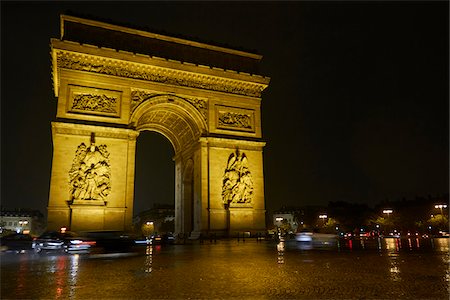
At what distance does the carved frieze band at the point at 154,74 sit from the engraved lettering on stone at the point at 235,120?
1.63 m

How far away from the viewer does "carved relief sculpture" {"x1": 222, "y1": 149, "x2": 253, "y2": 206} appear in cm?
2331

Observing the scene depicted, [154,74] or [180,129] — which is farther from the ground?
[154,74]

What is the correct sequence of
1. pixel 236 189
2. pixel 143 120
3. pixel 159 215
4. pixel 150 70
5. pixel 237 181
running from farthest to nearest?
pixel 159 215, pixel 143 120, pixel 237 181, pixel 236 189, pixel 150 70

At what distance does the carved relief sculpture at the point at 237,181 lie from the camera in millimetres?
23312

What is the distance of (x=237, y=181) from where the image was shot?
2361cm

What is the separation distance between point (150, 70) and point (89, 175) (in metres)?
7.75

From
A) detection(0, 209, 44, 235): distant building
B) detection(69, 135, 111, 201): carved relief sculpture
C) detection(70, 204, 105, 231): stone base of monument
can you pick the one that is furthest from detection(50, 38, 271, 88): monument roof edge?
detection(0, 209, 44, 235): distant building

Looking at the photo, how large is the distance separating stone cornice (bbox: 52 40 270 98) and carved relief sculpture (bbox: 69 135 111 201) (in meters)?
4.88

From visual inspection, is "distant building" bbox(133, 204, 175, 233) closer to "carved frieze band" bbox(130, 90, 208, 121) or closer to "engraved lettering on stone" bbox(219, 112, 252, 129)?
"engraved lettering on stone" bbox(219, 112, 252, 129)

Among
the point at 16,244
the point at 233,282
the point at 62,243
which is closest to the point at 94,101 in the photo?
the point at 16,244

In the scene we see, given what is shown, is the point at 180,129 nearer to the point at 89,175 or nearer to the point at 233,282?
the point at 89,175

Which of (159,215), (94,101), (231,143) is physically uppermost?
(94,101)

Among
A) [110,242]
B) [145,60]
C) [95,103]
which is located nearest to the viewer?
[110,242]

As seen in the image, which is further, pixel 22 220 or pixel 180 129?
pixel 22 220
